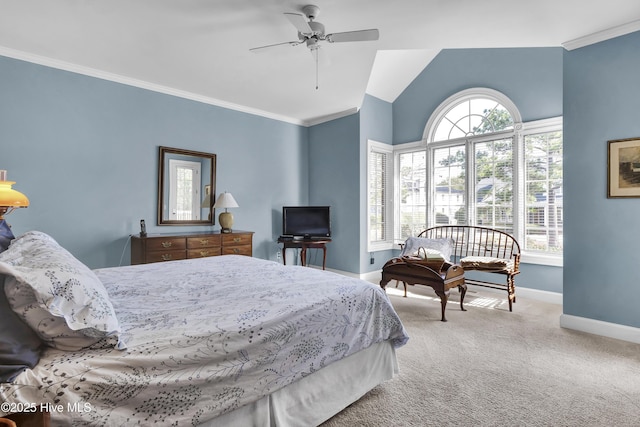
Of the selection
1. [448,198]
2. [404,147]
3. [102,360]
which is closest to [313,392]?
[102,360]

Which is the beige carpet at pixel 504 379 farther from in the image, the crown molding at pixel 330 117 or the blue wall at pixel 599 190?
the crown molding at pixel 330 117

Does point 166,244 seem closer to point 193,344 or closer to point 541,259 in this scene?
point 193,344

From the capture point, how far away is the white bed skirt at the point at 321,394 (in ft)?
4.54

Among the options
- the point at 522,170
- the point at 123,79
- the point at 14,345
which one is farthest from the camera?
the point at 522,170

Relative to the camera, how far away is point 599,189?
293 centimetres

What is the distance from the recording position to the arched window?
4.07 meters

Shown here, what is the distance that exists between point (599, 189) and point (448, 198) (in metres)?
2.12

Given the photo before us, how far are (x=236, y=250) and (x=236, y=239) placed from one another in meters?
0.15

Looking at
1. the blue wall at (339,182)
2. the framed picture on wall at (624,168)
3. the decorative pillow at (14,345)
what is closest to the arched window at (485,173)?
the blue wall at (339,182)

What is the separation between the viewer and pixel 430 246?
14.0 ft

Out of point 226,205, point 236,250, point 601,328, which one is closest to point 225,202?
point 226,205

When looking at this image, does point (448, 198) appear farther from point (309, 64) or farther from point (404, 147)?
point (309, 64)

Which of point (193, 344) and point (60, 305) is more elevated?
point (60, 305)

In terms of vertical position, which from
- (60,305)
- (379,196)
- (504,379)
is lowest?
(504,379)
